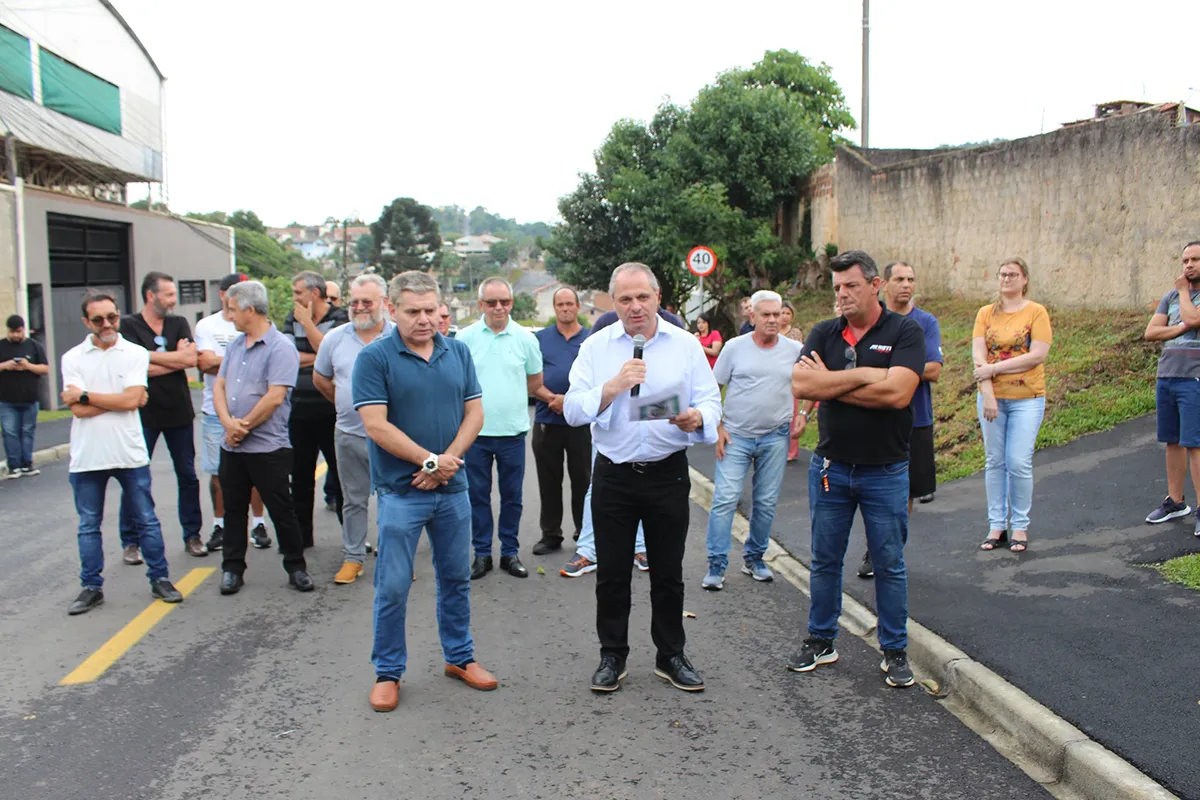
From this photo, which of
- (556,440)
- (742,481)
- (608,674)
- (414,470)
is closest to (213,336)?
(556,440)

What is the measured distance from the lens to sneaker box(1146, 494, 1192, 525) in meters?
7.19

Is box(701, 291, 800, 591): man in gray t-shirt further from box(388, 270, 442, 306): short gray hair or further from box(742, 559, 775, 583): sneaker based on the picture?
box(388, 270, 442, 306): short gray hair

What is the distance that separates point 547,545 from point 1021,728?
426cm

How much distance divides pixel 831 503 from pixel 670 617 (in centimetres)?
101

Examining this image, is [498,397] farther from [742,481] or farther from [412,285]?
[412,285]

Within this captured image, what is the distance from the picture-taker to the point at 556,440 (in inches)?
310

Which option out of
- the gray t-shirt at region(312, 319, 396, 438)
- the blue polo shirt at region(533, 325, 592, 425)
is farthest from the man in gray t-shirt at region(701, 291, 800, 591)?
the gray t-shirt at region(312, 319, 396, 438)

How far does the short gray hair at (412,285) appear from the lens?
5.12 metres

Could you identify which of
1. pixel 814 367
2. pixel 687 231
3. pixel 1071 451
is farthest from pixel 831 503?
pixel 687 231

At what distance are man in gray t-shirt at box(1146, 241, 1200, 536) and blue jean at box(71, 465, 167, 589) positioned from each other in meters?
6.85

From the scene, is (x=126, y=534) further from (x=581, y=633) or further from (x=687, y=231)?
(x=687, y=231)

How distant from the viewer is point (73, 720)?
15.4 ft

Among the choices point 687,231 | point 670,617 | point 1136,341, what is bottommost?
point 670,617

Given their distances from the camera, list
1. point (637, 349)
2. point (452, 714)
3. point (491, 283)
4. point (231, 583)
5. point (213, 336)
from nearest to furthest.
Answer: point (452, 714), point (637, 349), point (231, 583), point (491, 283), point (213, 336)
